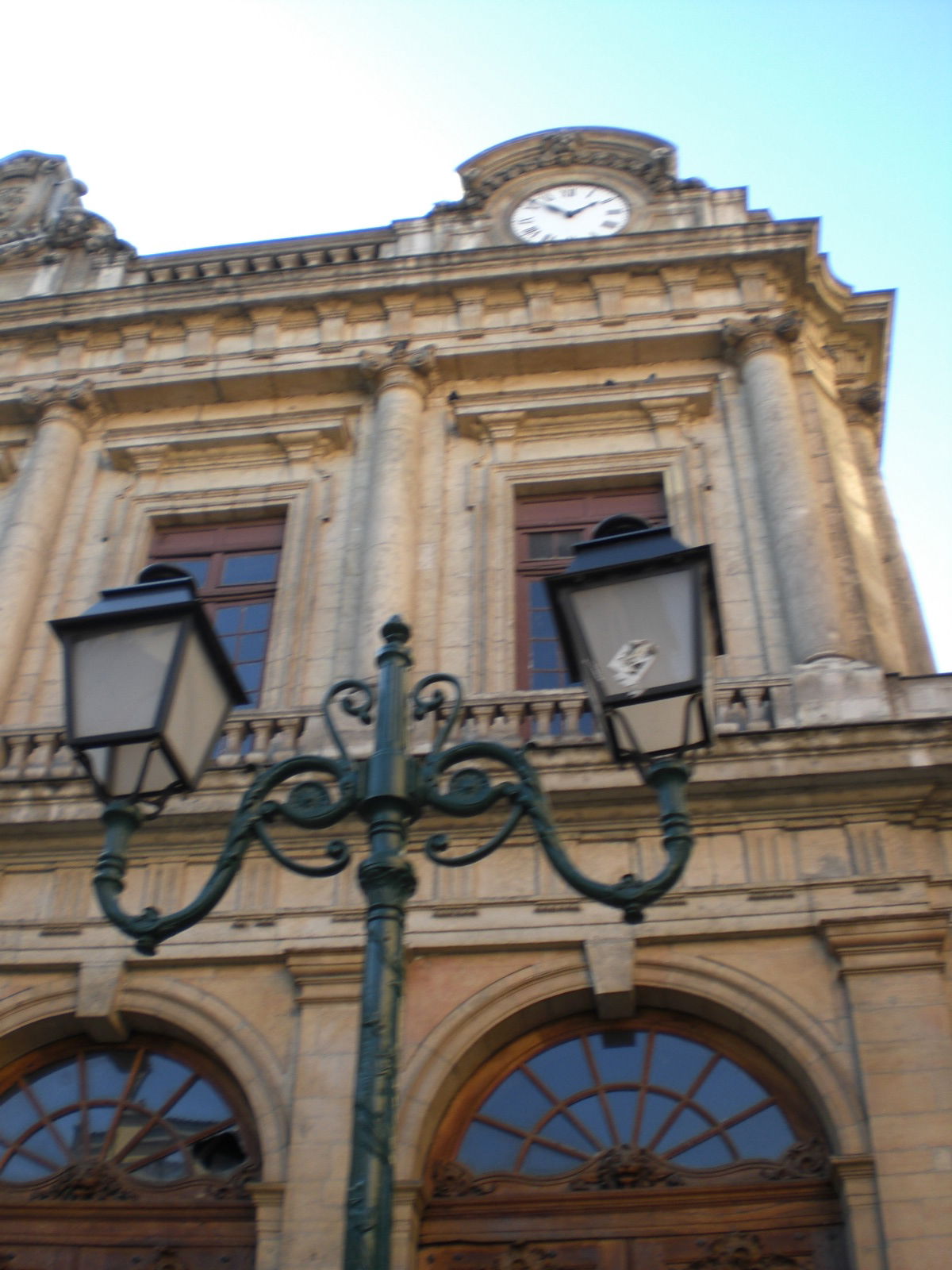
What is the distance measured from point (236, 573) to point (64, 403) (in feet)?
8.43

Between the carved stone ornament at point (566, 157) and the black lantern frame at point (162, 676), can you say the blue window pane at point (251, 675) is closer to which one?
the black lantern frame at point (162, 676)

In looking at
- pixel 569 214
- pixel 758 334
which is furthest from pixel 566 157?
pixel 758 334

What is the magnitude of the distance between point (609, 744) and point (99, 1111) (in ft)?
16.4

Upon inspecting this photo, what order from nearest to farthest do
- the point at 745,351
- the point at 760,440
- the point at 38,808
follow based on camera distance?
1. the point at 38,808
2. the point at 760,440
3. the point at 745,351

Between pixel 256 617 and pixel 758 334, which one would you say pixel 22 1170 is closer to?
pixel 256 617

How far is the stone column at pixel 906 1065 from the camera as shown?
22.6 feet

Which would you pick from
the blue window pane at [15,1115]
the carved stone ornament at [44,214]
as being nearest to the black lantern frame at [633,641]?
the blue window pane at [15,1115]

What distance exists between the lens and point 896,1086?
7359mm

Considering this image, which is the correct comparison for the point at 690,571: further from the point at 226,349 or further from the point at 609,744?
the point at 226,349

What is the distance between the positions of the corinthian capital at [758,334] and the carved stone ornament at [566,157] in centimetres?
304

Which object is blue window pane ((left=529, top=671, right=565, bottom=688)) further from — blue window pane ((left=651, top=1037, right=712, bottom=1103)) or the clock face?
the clock face

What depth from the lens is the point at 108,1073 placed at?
28.3ft

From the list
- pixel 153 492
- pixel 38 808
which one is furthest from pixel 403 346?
pixel 38 808

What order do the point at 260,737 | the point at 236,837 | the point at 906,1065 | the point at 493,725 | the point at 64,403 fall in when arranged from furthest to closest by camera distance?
1. the point at 64,403
2. the point at 260,737
3. the point at 493,725
4. the point at 906,1065
5. the point at 236,837
